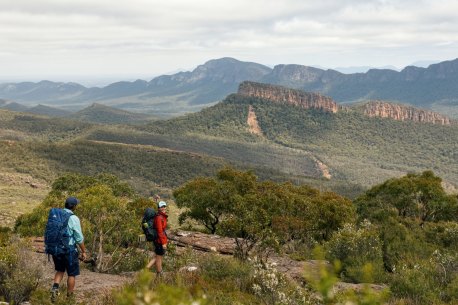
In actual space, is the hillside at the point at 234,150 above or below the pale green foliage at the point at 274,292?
below

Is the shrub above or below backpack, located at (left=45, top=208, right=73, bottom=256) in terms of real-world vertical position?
below

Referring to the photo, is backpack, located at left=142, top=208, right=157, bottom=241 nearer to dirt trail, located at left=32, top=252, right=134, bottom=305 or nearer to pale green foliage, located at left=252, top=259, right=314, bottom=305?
dirt trail, located at left=32, top=252, right=134, bottom=305

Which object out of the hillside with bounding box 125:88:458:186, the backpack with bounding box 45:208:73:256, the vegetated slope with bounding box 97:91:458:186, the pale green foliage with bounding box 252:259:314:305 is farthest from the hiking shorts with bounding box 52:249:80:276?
the vegetated slope with bounding box 97:91:458:186

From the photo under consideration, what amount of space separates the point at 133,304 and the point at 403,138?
205 m

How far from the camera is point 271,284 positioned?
9.02 m

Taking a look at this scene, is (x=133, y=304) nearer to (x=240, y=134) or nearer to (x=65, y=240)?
(x=65, y=240)

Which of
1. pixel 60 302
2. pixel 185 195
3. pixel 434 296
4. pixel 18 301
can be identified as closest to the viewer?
pixel 60 302

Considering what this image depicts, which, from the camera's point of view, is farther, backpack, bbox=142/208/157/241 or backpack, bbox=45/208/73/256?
backpack, bbox=142/208/157/241

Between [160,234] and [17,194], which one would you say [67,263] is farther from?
[17,194]

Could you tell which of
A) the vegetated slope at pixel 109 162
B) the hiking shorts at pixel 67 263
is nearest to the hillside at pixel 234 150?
the vegetated slope at pixel 109 162

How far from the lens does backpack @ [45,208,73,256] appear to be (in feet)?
32.9

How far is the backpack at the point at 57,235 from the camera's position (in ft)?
32.9

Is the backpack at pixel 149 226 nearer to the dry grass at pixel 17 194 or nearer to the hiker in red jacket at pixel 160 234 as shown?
the hiker in red jacket at pixel 160 234

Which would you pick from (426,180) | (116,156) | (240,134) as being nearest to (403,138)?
(240,134)
